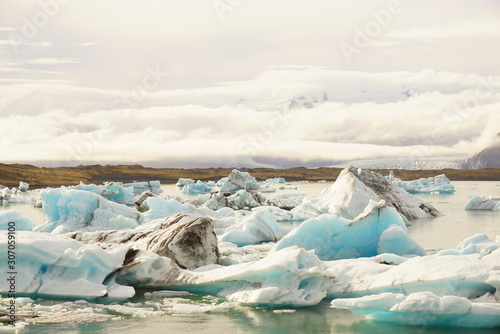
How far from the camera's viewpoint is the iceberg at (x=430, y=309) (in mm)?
6047

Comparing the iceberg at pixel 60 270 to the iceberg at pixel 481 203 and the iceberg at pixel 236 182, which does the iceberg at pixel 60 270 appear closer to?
the iceberg at pixel 481 203

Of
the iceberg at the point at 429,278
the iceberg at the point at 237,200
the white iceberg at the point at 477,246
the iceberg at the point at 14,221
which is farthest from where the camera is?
the iceberg at the point at 237,200

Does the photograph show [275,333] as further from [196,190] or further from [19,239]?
[196,190]

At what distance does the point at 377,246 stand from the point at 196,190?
34991 mm

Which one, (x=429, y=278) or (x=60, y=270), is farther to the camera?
(x=60, y=270)

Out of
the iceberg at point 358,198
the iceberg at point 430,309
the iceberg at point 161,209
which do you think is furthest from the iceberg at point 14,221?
the iceberg at point 358,198

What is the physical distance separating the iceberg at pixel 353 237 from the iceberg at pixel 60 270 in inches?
135

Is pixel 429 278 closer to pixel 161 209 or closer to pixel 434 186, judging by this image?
pixel 161 209

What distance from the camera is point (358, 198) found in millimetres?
18016

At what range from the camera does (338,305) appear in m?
6.73

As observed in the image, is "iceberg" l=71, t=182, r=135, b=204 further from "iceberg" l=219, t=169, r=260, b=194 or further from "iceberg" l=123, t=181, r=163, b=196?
"iceberg" l=123, t=181, r=163, b=196

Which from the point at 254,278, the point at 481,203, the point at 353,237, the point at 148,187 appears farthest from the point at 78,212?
the point at 148,187

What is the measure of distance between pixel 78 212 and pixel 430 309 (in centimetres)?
1176

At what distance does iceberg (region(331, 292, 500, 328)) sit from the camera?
6.05 metres
